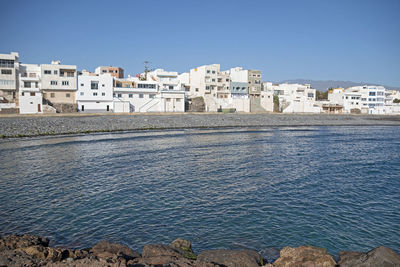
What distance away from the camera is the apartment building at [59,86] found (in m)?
68.9

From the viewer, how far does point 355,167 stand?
24.4 meters

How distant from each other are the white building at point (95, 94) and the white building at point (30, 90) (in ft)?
28.4

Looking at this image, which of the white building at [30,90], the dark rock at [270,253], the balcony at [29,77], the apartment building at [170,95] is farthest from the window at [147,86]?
the dark rock at [270,253]

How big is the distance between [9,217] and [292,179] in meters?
15.7

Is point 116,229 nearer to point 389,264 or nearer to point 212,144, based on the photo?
point 389,264

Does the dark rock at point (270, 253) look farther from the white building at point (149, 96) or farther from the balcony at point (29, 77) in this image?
the balcony at point (29, 77)

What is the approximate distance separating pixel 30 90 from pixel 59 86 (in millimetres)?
5908

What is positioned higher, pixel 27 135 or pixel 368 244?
pixel 27 135

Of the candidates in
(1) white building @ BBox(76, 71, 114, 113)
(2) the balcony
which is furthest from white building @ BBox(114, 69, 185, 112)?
(2) the balcony

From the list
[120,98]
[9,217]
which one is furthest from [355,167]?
[120,98]

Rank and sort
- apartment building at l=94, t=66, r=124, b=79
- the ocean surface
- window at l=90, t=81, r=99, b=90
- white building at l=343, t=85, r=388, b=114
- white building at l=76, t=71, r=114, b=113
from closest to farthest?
the ocean surface, white building at l=76, t=71, r=114, b=113, window at l=90, t=81, r=99, b=90, apartment building at l=94, t=66, r=124, b=79, white building at l=343, t=85, r=388, b=114

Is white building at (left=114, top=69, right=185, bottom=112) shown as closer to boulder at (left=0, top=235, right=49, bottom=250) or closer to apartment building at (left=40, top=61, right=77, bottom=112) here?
apartment building at (left=40, top=61, right=77, bottom=112)

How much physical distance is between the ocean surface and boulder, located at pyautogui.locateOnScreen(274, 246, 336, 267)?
160cm

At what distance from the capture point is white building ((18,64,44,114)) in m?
61.8
